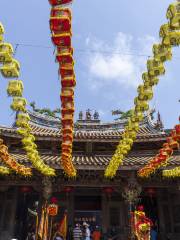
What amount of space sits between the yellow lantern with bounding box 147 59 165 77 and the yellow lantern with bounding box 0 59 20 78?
2487mm

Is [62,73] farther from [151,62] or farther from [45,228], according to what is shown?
[45,228]

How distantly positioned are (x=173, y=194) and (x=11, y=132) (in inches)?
313

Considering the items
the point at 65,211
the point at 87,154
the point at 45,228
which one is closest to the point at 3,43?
the point at 45,228

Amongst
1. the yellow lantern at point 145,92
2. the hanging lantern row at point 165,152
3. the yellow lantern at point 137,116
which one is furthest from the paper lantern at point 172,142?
the yellow lantern at point 145,92

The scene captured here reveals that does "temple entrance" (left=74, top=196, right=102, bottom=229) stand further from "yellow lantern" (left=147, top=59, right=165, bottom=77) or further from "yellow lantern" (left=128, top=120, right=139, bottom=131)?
"yellow lantern" (left=147, top=59, right=165, bottom=77)

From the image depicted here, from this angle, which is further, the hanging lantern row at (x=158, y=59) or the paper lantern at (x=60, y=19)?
the hanging lantern row at (x=158, y=59)

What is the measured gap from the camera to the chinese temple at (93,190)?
1152cm

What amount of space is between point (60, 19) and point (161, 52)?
2.05m

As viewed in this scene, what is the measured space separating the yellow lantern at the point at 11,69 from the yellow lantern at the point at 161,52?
2.57 m

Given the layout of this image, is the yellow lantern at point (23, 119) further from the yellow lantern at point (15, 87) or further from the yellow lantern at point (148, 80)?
the yellow lantern at point (148, 80)

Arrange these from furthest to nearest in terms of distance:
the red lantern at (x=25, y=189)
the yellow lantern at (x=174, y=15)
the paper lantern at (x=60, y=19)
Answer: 1. the red lantern at (x=25, y=189)
2. the yellow lantern at (x=174, y=15)
3. the paper lantern at (x=60, y=19)

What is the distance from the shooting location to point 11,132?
13562 mm

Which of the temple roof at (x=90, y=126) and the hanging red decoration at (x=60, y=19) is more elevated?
the temple roof at (x=90, y=126)

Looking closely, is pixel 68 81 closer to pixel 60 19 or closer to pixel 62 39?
pixel 62 39
